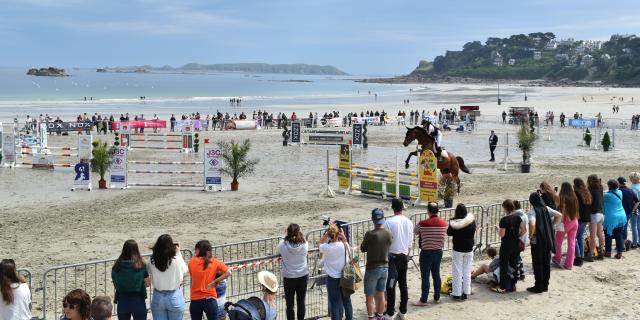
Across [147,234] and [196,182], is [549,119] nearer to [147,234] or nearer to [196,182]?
[196,182]

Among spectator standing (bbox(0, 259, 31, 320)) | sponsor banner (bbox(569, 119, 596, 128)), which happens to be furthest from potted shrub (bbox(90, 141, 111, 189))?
sponsor banner (bbox(569, 119, 596, 128))

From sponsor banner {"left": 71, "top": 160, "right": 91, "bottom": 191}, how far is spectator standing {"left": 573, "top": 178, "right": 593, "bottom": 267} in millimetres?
14642

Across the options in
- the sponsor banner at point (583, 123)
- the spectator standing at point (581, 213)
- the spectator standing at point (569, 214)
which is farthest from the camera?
the sponsor banner at point (583, 123)

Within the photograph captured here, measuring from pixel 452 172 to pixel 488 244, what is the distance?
6.69m

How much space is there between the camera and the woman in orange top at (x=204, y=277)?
25.1 feet

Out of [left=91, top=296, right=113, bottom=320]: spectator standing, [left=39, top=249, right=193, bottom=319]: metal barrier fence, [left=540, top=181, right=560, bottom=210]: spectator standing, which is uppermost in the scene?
[left=540, top=181, right=560, bottom=210]: spectator standing

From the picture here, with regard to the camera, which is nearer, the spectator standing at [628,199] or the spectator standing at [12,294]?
the spectator standing at [12,294]

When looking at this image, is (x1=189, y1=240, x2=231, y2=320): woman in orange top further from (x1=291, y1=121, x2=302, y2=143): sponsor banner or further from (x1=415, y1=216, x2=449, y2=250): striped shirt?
(x1=291, y1=121, x2=302, y2=143): sponsor banner

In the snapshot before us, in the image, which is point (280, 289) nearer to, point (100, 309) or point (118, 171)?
point (100, 309)

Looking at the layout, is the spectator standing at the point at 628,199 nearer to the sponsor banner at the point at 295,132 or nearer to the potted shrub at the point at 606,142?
the potted shrub at the point at 606,142

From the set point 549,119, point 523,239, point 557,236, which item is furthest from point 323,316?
point 549,119

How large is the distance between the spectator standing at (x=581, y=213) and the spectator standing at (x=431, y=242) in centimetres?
316

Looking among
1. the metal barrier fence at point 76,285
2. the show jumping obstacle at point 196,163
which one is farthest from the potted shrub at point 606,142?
the metal barrier fence at point 76,285

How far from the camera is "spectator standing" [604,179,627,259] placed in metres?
12.1
